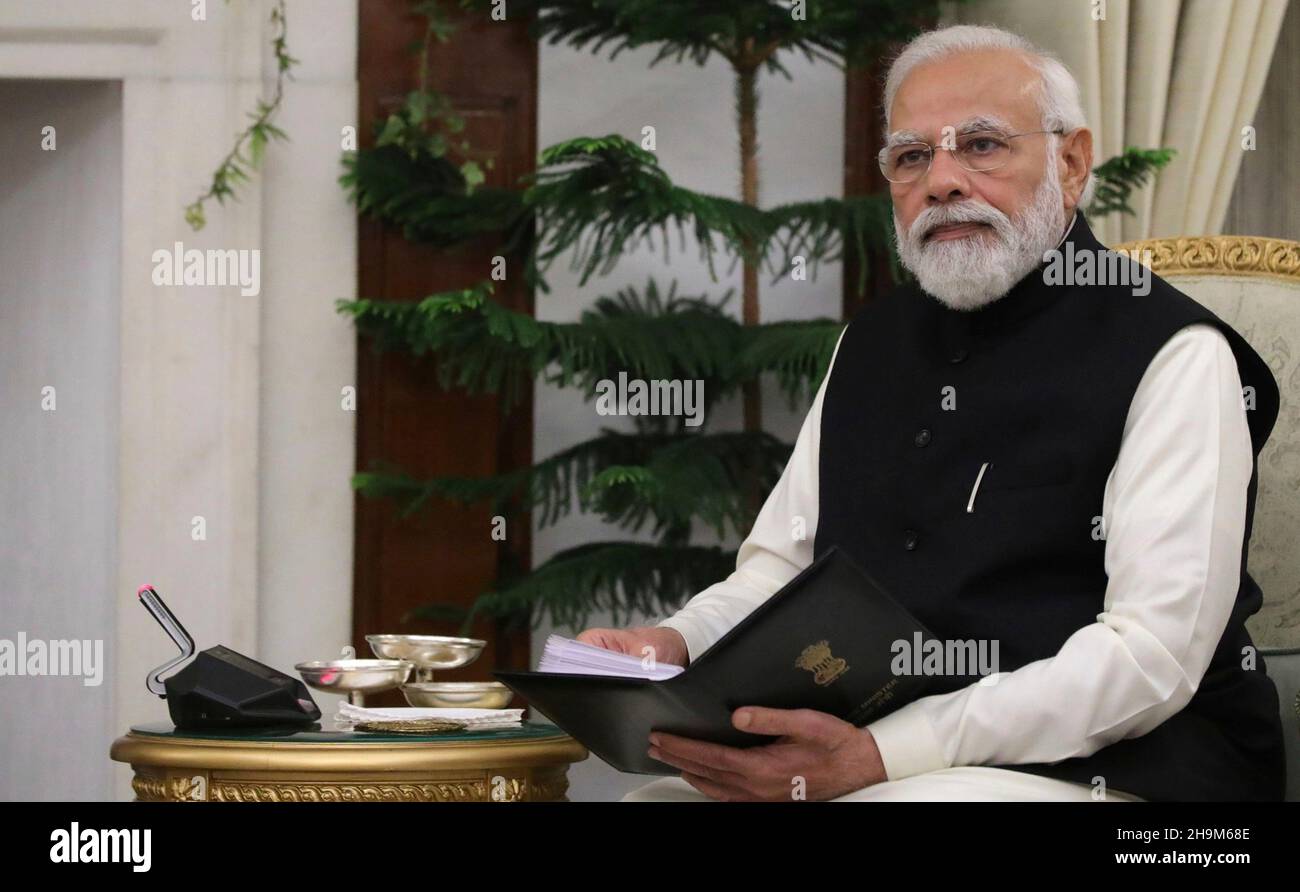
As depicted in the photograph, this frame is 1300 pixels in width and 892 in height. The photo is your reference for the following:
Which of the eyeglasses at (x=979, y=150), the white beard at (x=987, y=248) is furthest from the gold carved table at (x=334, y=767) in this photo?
the eyeglasses at (x=979, y=150)

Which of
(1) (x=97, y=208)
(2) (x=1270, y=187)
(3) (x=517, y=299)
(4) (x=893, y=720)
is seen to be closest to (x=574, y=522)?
(3) (x=517, y=299)

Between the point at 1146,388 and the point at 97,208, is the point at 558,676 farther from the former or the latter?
the point at 97,208

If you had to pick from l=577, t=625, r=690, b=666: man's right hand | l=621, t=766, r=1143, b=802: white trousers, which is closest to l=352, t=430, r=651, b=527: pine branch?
l=577, t=625, r=690, b=666: man's right hand

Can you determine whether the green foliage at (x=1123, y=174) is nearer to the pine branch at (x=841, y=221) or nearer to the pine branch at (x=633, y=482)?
the pine branch at (x=841, y=221)

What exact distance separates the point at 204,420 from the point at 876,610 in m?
2.57

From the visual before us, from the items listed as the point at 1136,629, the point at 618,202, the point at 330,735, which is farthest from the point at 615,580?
the point at 1136,629

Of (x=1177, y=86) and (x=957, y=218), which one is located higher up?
(x=1177, y=86)

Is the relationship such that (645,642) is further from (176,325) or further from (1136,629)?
(176,325)

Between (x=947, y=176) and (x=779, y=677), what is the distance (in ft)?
2.68

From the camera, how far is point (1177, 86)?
3777mm

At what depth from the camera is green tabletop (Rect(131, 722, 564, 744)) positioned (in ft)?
7.41

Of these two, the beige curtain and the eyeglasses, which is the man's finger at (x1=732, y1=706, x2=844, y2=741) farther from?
the beige curtain

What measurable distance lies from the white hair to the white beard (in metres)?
0.06

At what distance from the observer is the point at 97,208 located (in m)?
4.18
